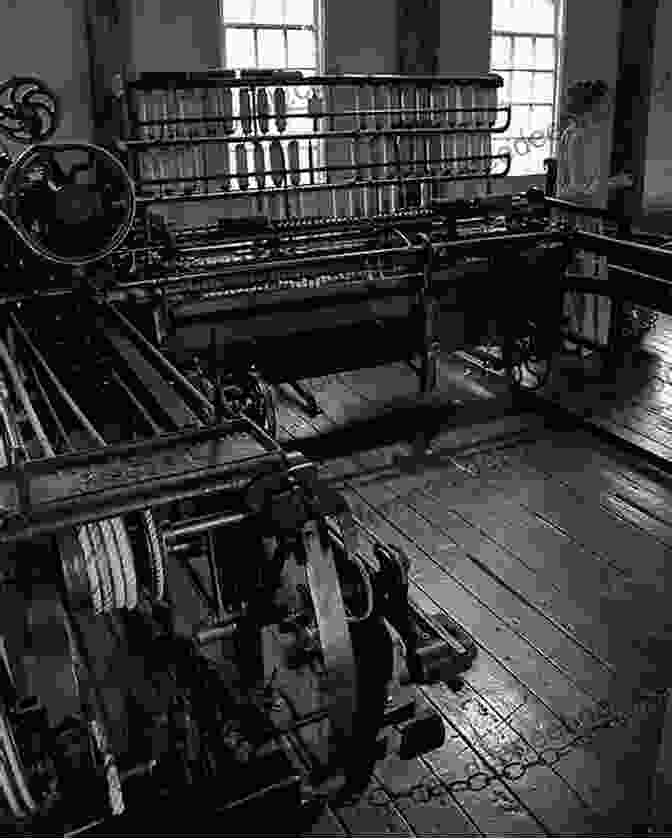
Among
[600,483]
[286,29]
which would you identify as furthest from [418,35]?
[600,483]

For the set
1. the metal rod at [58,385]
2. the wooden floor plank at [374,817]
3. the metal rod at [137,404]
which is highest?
the metal rod at [58,385]

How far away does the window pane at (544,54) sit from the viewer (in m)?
7.80

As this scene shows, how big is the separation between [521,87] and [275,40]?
245cm

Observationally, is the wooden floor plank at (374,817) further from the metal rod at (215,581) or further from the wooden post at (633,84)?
the wooden post at (633,84)

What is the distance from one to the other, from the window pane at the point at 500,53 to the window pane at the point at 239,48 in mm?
2214

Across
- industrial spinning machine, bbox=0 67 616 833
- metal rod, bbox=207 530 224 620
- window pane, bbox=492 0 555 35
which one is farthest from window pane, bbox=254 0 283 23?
metal rod, bbox=207 530 224 620

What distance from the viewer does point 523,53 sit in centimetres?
775

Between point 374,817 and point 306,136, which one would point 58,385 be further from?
point 306,136

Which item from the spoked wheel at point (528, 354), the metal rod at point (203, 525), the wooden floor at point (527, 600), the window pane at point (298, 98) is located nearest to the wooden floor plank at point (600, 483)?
the wooden floor at point (527, 600)

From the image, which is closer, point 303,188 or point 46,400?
point 46,400

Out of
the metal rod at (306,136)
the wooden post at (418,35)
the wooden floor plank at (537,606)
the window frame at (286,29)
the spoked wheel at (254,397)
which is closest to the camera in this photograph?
the wooden floor plank at (537,606)

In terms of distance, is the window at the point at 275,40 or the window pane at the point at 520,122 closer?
the window at the point at 275,40

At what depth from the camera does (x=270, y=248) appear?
4078 mm

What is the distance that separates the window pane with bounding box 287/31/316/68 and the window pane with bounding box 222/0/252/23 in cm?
34
